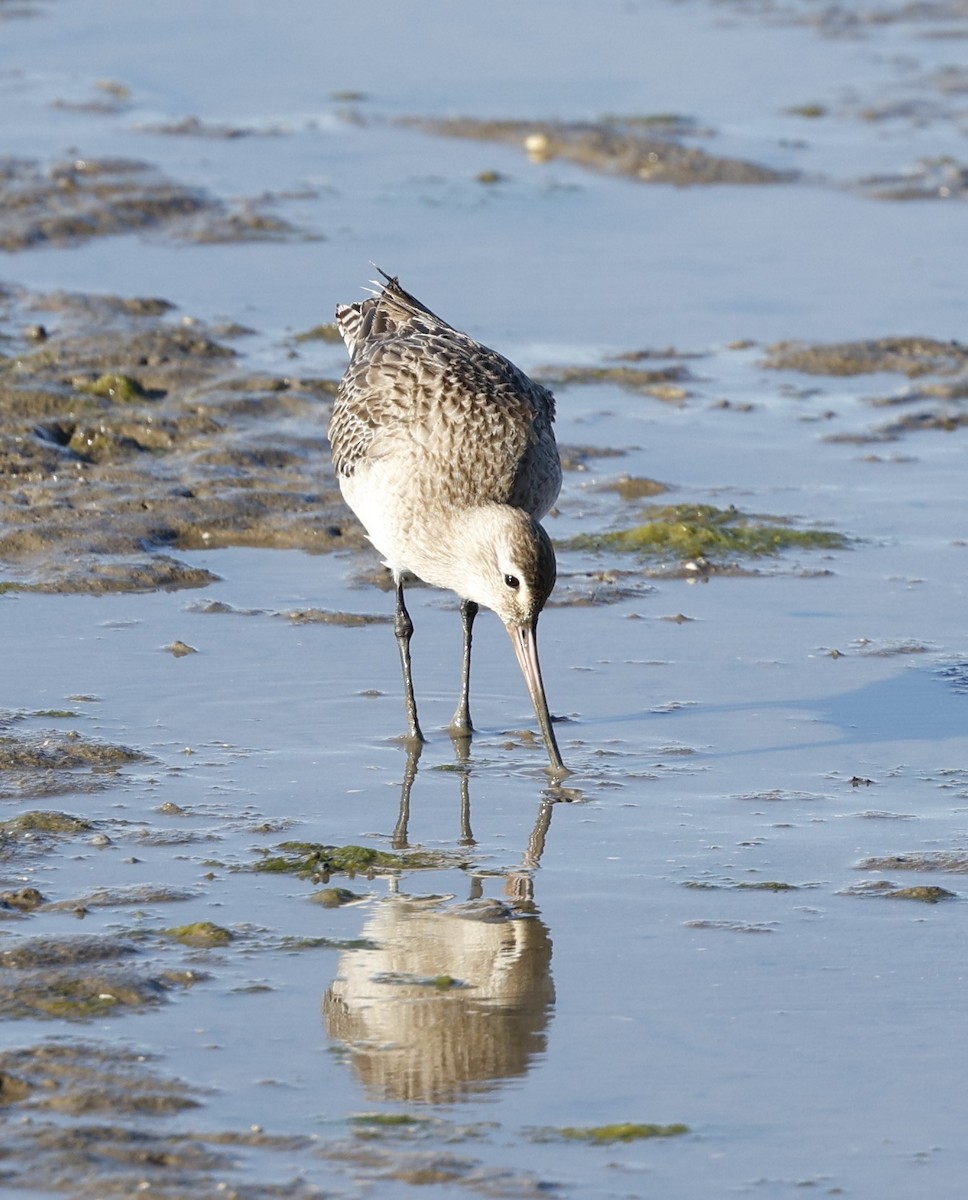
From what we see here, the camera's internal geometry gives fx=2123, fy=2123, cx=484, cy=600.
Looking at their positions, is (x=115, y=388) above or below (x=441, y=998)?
above

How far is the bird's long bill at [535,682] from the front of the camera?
22.7ft

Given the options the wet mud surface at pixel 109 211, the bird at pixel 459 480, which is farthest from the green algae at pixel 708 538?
the wet mud surface at pixel 109 211

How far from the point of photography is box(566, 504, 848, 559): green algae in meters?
9.16

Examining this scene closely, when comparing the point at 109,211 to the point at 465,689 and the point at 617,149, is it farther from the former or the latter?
the point at 465,689

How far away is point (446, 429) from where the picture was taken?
7395mm

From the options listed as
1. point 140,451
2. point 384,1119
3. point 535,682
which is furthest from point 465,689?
point 140,451

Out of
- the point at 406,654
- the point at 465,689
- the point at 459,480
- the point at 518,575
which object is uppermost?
the point at 459,480

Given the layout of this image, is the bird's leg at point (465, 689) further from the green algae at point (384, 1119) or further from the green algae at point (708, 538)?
the green algae at point (384, 1119)

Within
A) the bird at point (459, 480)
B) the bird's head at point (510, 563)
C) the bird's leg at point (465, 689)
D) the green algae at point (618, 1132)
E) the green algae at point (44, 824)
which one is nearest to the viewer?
the green algae at point (618, 1132)

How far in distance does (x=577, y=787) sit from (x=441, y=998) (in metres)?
1.64

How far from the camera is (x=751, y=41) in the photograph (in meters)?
20.5

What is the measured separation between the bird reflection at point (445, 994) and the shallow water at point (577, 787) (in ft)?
0.05

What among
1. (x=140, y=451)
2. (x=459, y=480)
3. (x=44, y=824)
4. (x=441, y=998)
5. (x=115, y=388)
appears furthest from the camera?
(x=115, y=388)

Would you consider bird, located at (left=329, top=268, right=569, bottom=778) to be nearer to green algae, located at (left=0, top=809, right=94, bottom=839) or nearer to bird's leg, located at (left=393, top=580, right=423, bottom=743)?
bird's leg, located at (left=393, top=580, right=423, bottom=743)
